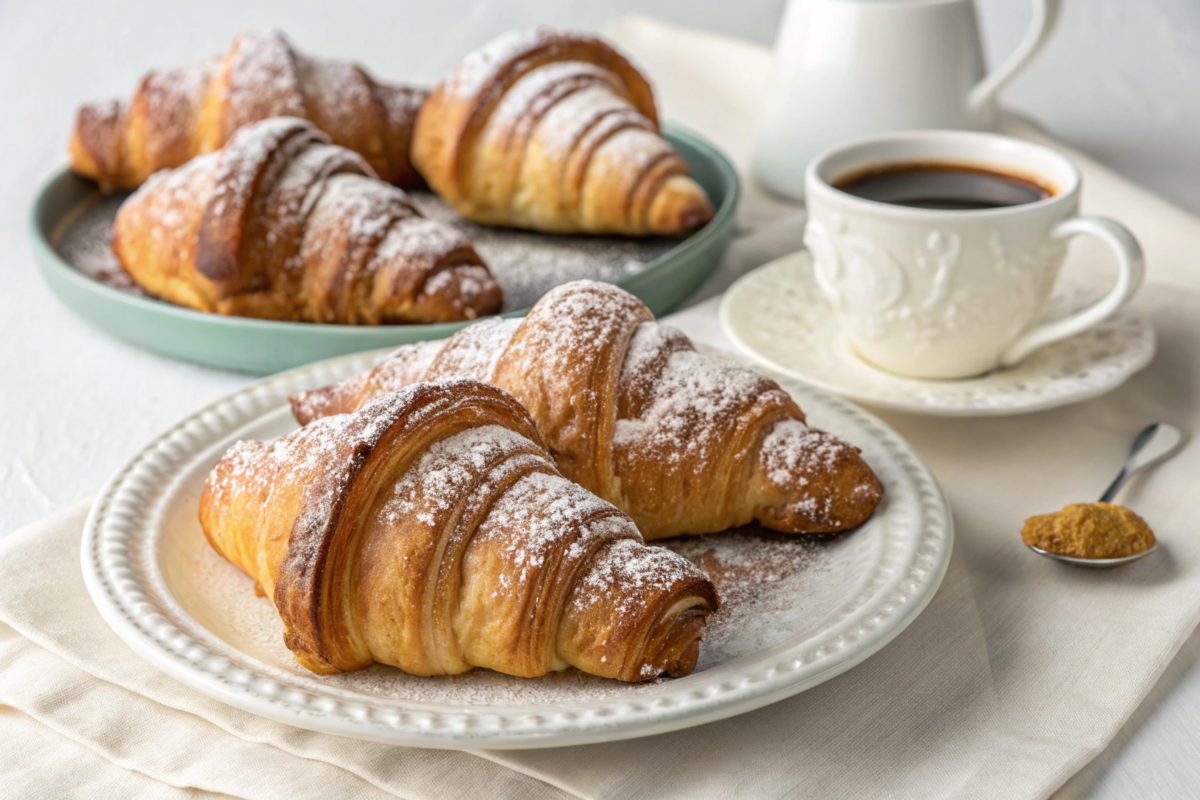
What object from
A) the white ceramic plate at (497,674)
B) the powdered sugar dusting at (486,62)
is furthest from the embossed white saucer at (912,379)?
the powdered sugar dusting at (486,62)

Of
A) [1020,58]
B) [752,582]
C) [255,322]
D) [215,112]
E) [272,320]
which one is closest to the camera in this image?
[752,582]

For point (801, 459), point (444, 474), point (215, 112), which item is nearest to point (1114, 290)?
point (801, 459)

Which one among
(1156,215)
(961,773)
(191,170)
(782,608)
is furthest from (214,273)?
(1156,215)

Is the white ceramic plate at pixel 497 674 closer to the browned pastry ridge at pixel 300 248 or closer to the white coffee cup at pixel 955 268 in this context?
the white coffee cup at pixel 955 268

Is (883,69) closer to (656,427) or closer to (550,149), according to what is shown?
(550,149)

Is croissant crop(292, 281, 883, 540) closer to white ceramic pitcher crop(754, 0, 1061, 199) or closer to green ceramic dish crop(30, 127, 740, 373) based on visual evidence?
green ceramic dish crop(30, 127, 740, 373)

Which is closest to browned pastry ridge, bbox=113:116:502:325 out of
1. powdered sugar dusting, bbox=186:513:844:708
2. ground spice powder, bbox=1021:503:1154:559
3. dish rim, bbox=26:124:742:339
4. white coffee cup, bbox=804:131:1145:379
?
dish rim, bbox=26:124:742:339
